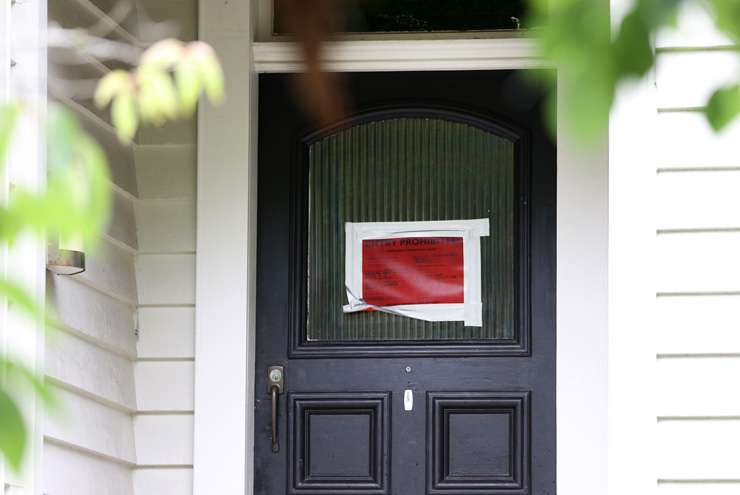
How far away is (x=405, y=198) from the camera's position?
450cm

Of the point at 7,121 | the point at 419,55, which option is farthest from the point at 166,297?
the point at 7,121

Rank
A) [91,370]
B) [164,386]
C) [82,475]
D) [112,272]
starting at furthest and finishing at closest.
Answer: [164,386]
[112,272]
[91,370]
[82,475]

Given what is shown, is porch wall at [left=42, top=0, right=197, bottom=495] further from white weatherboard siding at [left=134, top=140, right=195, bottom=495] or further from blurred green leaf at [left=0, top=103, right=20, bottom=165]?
blurred green leaf at [left=0, top=103, right=20, bottom=165]

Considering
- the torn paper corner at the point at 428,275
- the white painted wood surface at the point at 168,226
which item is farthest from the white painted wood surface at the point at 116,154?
the torn paper corner at the point at 428,275

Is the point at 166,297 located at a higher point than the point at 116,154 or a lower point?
lower

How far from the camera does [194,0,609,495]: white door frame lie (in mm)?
4250

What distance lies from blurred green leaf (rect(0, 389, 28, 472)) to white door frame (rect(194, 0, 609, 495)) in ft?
11.8

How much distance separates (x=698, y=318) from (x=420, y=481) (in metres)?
1.43

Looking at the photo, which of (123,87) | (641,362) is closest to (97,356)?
(641,362)

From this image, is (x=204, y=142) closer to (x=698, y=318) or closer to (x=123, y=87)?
(x=698, y=318)

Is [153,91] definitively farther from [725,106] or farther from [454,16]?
[454,16]

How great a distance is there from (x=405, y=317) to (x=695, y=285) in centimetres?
137

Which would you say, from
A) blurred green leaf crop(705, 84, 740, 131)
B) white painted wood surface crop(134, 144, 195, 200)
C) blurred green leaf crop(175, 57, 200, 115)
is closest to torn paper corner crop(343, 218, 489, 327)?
white painted wood surface crop(134, 144, 195, 200)

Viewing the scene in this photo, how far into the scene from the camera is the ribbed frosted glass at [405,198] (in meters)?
4.46
